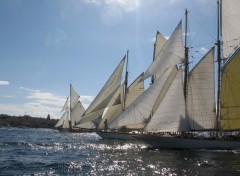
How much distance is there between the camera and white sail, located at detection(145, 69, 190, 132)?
1777 inches

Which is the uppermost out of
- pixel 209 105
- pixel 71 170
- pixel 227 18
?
pixel 227 18

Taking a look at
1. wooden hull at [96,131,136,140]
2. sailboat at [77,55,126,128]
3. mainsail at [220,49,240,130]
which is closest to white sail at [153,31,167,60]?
sailboat at [77,55,126,128]

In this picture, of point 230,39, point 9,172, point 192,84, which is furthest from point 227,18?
point 9,172

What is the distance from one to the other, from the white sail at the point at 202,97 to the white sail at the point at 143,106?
3.85 metres

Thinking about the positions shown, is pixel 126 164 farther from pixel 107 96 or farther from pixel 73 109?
pixel 73 109

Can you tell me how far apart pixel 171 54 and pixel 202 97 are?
6.71 meters

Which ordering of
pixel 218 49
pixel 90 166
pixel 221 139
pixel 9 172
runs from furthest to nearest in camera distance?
pixel 218 49 → pixel 221 139 → pixel 90 166 → pixel 9 172

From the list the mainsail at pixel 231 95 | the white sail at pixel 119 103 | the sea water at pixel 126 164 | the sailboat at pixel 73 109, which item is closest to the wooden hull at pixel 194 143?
the mainsail at pixel 231 95

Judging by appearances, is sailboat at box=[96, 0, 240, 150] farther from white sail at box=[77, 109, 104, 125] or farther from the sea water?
white sail at box=[77, 109, 104, 125]

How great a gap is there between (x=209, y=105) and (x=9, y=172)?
27784 mm

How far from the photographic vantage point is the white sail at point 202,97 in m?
47.2

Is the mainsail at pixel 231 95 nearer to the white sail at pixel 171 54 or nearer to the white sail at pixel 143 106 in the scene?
Result: the white sail at pixel 171 54

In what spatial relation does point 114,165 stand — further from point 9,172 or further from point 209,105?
point 209,105

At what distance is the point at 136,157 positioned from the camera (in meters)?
38.6
